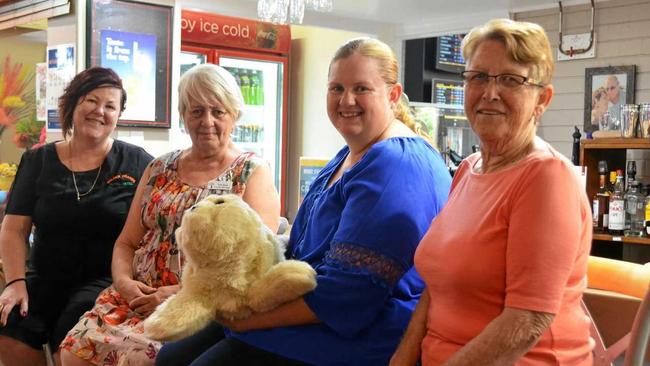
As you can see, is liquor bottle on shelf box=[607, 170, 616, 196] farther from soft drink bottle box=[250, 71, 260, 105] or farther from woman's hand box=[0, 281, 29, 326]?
soft drink bottle box=[250, 71, 260, 105]

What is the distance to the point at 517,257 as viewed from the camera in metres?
1.32

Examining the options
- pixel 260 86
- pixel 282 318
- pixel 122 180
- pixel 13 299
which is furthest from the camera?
pixel 260 86

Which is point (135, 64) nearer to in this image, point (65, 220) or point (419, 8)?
point (65, 220)

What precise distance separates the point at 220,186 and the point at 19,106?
4151 millimetres

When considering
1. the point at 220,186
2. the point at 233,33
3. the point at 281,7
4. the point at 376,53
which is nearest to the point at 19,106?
the point at 233,33

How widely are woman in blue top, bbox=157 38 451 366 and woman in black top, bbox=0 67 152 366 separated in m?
1.04

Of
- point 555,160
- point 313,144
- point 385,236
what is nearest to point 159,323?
point 385,236

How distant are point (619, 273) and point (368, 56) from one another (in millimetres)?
836

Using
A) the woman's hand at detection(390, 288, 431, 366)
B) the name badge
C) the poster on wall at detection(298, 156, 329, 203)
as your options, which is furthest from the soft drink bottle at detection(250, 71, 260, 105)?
the woman's hand at detection(390, 288, 431, 366)

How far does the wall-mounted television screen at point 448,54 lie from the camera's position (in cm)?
800

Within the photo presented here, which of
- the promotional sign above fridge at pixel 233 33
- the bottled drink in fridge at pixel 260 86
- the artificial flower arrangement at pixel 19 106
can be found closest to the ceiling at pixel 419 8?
the promotional sign above fridge at pixel 233 33

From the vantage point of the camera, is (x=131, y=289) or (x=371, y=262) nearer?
(x=371, y=262)

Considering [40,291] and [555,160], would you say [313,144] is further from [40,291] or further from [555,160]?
[555,160]

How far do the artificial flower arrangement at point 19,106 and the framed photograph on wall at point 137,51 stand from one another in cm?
97
